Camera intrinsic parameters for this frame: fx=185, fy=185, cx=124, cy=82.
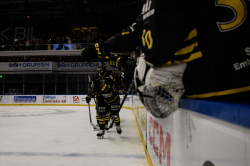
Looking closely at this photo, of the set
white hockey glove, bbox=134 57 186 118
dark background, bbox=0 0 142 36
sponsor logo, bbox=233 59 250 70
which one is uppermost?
dark background, bbox=0 0 142 36

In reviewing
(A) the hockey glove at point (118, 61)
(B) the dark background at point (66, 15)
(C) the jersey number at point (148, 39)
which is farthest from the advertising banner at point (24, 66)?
(C) the jersey number at point (148, 39)

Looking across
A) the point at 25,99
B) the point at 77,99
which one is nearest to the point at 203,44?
the point at 77,99

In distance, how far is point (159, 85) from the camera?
0.80 m

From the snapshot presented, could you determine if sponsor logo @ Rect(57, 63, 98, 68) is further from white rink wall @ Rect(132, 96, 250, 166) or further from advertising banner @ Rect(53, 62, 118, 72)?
white rink wall @ Rect(132, 96, 250, 166)

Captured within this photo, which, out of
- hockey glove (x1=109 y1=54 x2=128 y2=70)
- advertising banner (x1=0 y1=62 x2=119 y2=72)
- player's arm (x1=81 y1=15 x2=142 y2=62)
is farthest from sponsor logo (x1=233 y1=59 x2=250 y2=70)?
advertising banner (x1=0 y1=62 x2=119 y2=72)

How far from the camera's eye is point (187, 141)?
2.76 feet

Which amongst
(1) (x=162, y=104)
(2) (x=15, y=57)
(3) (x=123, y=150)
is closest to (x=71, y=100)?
(2) (x=15, y=57)

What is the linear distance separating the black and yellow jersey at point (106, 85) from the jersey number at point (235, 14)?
314 cm

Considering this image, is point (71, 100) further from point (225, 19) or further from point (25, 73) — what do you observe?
point (225, 19)

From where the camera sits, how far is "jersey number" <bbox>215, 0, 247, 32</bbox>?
23.2 inches

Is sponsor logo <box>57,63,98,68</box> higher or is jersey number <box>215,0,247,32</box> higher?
sponsor logo <box>57,63,98,68</box>

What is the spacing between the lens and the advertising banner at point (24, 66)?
44.6 ft

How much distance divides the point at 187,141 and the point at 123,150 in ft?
6.57

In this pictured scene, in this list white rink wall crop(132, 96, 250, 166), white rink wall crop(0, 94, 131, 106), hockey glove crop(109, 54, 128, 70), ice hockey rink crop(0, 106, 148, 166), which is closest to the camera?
white rink wall crop(132, 96, 250, 166)
